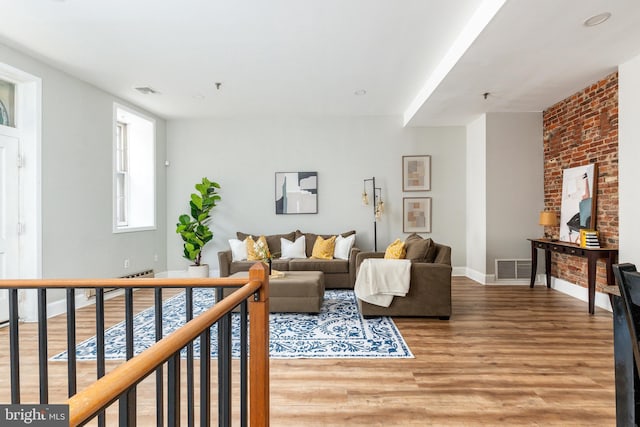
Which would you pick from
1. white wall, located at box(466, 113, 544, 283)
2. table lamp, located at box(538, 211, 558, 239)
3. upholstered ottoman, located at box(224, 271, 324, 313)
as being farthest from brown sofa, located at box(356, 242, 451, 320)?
white wall, located at box(466, 113, 544, 283)

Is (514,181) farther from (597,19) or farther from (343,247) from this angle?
(597,19)

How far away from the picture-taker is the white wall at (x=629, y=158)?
12.9ft

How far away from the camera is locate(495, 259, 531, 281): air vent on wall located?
20.0ft

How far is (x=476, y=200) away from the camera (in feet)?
21.6

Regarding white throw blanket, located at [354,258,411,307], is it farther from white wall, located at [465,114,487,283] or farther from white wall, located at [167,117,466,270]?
white wall, located at [167,117,466,270]

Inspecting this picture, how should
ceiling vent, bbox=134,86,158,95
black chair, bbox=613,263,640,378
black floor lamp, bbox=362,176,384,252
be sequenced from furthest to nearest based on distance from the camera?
black floor lamp, bbox=362,176,384,252 < ceiling vent, bbox=134,86,158,95 < black chair, bbox=613,263,640,378

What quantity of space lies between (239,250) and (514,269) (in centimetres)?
437

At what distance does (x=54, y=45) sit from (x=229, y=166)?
3449mm

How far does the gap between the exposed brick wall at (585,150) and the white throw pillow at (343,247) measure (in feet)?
9.99

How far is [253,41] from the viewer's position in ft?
12.7

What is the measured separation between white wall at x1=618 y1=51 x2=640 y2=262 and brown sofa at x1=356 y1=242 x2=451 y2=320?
1.87m

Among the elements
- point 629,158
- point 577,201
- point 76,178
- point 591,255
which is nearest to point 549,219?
point 577,201

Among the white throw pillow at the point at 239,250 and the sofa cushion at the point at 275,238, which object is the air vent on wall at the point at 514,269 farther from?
the white throw pillow at the point at 239,250

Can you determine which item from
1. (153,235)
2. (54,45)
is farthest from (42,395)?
(153,235)
